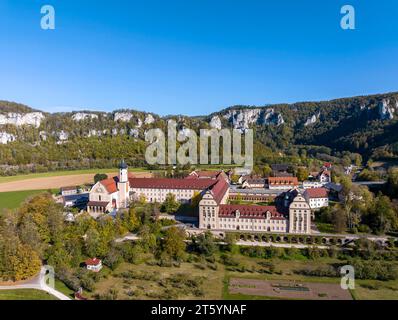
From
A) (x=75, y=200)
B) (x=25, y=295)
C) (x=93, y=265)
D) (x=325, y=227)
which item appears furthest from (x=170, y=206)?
(x=25, y=295)

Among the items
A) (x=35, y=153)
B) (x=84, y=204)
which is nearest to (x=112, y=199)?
(x=84, y=204)

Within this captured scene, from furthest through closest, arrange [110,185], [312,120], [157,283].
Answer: [312,120], [110,185], [157,283]

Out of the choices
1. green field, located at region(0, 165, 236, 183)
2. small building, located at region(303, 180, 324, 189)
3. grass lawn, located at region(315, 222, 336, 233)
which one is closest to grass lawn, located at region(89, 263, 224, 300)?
grass lawn, located at region(315, 222, 336, 233)

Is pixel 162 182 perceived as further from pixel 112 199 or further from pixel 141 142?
pixel 141 142

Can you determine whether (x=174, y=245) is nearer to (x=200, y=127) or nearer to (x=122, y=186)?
(x=122, y=186)

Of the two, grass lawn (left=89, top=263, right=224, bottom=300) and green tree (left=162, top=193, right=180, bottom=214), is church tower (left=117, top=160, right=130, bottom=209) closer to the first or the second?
green tree (left=162, top=193, right=180, bottom=214)
